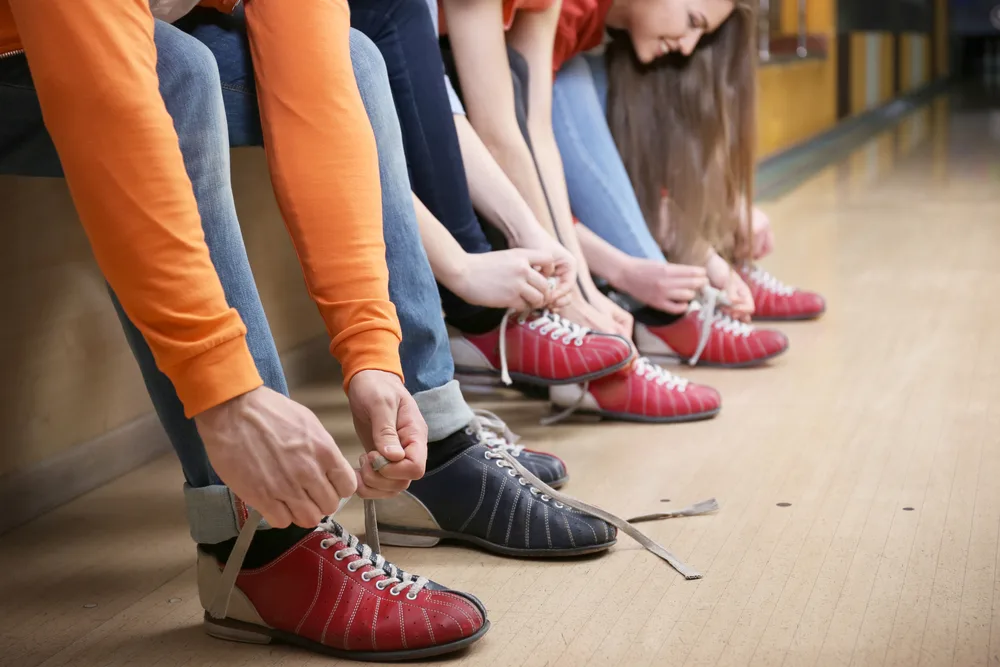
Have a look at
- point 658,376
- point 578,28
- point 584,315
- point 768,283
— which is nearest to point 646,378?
point 658,376

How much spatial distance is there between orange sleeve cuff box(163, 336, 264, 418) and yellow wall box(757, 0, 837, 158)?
12.4 feet

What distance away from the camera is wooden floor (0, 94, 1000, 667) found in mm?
841

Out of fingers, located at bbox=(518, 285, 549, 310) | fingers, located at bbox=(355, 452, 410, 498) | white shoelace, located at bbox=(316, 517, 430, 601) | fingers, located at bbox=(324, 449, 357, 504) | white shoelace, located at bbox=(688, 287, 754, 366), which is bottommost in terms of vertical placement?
white shoelace, located at bbox=(688, 287, 754, 366)

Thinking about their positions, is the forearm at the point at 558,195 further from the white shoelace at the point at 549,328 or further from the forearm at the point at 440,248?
the forearm at the point at 440,248

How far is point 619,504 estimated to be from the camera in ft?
3.78

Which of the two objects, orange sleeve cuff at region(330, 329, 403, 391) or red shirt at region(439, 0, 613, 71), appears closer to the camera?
orange sleeve cuff at region(330, 329, 403, 391)

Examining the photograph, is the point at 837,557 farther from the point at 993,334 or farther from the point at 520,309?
the point at 993,334

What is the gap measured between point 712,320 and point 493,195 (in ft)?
1.81

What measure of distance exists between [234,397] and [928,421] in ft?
3.38

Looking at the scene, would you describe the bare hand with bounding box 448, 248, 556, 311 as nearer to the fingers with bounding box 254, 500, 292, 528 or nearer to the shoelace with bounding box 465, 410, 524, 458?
the shoelace with bounding box 465, 410, 524, 458

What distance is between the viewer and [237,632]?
0.86 meters

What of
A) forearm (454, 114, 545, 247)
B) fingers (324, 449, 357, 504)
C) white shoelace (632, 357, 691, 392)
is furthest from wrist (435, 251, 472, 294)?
fingers (324, 449, 357, 504)

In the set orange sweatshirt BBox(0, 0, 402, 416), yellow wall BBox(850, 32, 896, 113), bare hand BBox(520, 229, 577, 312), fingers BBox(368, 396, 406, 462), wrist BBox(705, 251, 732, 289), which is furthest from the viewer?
yellow wall BBox(850, 32, 896, 113)

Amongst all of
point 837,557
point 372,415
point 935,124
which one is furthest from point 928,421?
point 935,124
